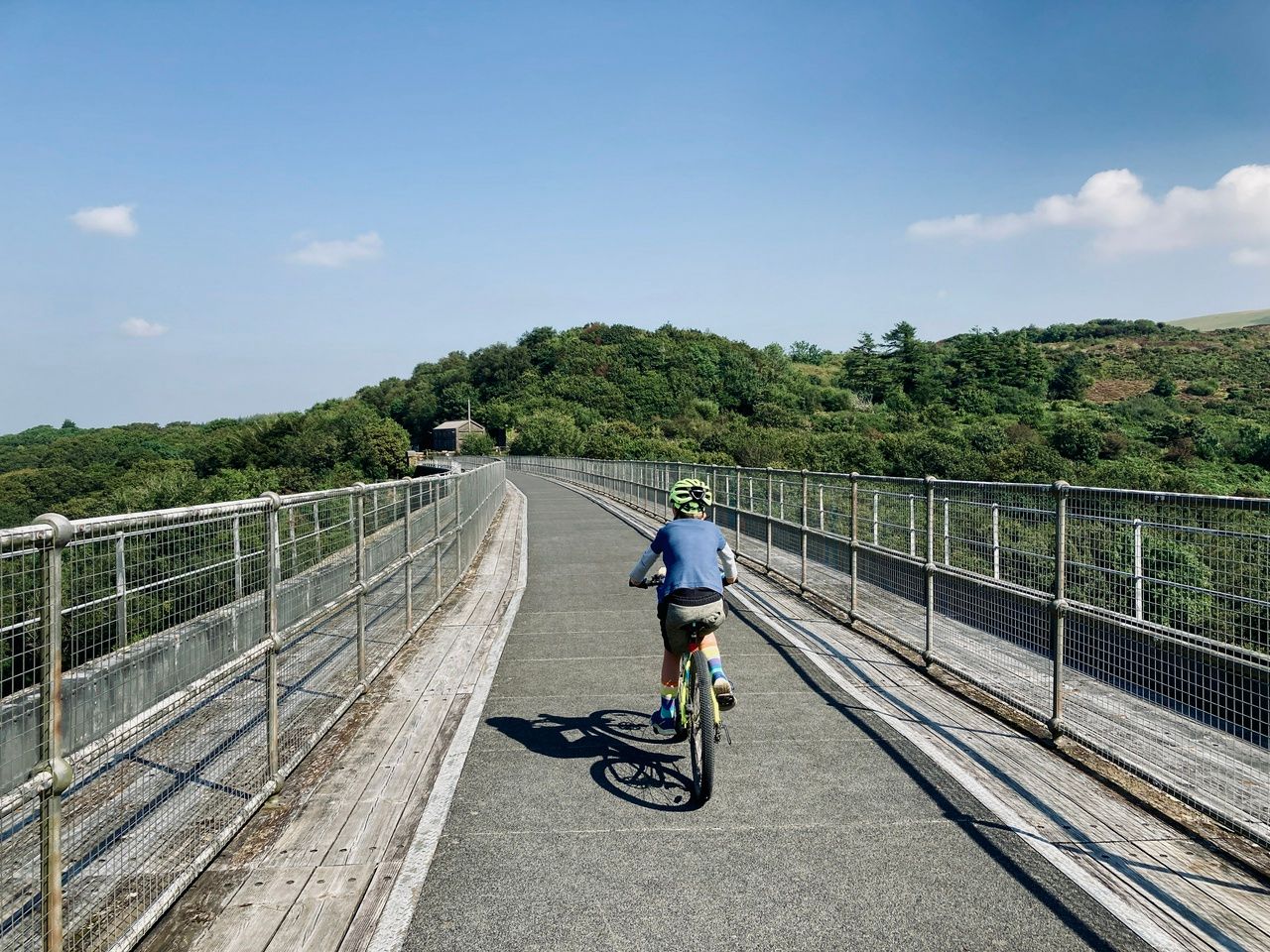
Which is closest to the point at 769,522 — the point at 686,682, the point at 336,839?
the point at 686,682

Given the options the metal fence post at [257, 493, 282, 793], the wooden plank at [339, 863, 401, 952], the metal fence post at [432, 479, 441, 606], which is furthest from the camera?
the metal fence post at [432, 479, 441, 606]

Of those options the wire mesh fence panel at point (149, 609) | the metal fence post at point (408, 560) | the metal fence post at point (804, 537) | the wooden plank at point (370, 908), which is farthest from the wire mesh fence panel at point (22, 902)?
the metal fence post at point (804, 537)

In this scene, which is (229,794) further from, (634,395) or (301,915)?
(634,395)

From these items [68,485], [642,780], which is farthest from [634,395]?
[642,780]

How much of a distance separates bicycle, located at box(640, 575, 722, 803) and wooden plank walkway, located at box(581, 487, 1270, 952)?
1.58 meters

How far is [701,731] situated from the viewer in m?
5.20

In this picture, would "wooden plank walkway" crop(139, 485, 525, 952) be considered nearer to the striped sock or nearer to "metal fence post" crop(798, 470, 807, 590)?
the striped sock

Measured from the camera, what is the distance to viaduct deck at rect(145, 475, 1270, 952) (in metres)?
3.89

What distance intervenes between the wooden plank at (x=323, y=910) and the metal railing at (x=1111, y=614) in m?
4.25

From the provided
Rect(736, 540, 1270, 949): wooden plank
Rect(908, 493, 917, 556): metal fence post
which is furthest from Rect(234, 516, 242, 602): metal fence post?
Rect(908, 493, 917, 556): metal fence post

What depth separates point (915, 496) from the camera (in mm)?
9305

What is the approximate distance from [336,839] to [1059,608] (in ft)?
15.7

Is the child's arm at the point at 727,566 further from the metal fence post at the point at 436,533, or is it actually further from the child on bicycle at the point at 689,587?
the metal fence post at the point at 436,533

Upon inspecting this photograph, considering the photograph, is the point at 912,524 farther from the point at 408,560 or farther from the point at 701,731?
the point at 408,560
